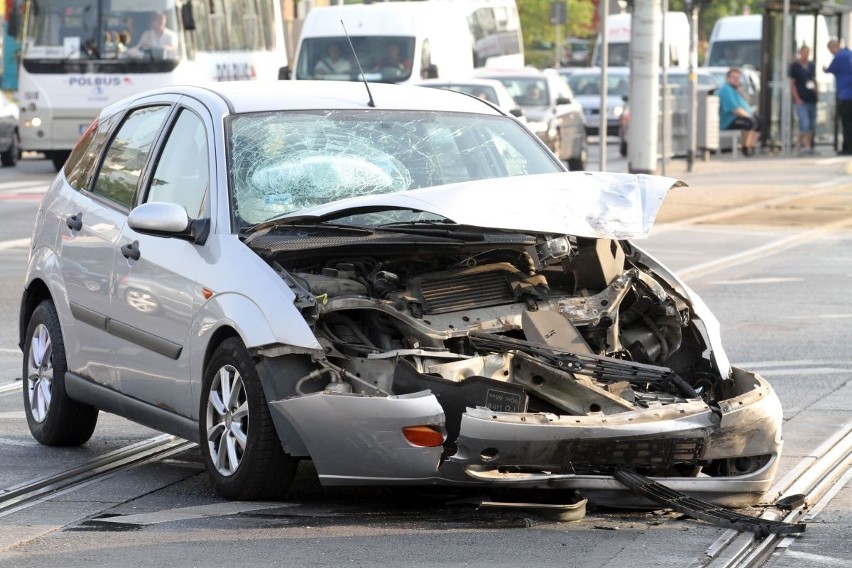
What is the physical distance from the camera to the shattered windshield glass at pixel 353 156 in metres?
7.31

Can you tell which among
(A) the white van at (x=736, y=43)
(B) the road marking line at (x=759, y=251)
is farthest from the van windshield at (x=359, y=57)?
(A) the white van at (x=736, y=43)

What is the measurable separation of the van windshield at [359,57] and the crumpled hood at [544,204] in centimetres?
2142

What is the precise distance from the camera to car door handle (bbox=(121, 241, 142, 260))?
290 inches

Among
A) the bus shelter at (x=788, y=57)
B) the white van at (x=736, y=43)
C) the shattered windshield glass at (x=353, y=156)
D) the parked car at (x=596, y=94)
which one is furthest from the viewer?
the white van at (x=736, y=43)

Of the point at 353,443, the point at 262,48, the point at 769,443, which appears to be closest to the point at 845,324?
the point at 769,443

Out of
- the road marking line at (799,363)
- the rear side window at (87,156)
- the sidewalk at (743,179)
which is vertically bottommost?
the sidewalk at (743,179)

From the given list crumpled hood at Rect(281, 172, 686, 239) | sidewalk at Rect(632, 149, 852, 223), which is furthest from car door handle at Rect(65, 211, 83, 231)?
sidewalk at Rect(632, 149, 852, 223)

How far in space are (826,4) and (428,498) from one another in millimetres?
28328

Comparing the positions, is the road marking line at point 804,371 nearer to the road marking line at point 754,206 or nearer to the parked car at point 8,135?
the road marking line at point 754,206

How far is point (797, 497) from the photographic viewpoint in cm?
673

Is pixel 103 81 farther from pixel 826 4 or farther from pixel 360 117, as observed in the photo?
pixel 360 117

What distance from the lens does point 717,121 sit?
33.2 m

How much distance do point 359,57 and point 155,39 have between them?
3193 mm

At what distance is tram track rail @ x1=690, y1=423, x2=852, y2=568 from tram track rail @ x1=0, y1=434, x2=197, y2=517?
259cm
